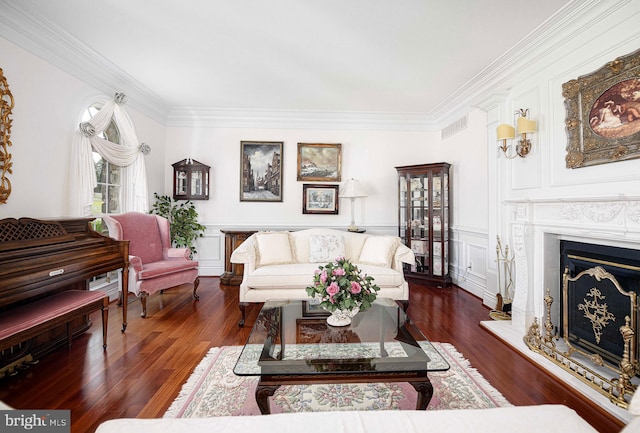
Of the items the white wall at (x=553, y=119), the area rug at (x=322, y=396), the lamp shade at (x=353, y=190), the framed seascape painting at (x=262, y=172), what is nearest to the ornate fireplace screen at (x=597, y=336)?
the white wall at (x=553, y=119)

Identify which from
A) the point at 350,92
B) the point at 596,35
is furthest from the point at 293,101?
the point at 596,35

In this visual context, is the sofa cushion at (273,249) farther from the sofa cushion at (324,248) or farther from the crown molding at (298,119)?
the crown molding at (298,119)

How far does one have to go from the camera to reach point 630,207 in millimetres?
1994

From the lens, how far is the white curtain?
319 centimetres

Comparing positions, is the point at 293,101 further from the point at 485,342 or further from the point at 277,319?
the point at 485,342

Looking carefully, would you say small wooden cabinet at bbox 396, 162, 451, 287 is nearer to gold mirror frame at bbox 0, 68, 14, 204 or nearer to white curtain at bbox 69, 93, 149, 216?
white curtain at bbox 69, 93, 149, 216

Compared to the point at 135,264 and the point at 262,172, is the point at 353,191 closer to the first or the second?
the point at 262,172

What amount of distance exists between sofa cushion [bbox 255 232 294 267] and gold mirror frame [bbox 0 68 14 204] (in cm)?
238

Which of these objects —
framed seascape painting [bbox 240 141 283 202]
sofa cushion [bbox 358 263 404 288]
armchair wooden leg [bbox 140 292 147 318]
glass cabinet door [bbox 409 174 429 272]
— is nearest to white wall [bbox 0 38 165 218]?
armchair wooden leg [bbox 140 292 147 318]

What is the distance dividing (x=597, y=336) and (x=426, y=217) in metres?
2.74

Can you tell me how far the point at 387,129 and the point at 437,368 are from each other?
4558mm

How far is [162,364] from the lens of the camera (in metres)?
2.33

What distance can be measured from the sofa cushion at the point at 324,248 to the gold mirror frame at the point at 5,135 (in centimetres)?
305

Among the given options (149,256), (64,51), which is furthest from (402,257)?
(64,51)
